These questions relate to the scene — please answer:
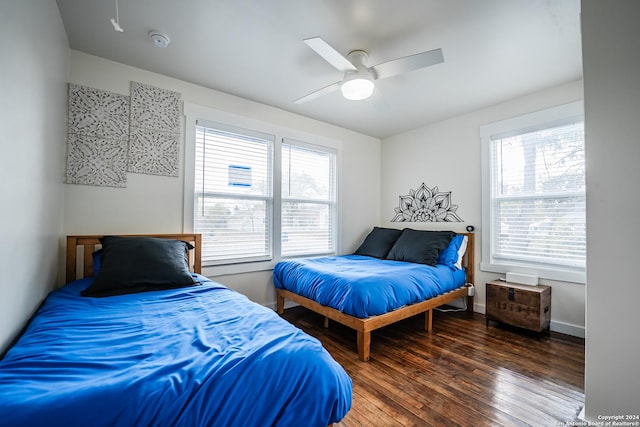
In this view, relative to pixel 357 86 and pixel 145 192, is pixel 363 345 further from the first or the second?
pixel 145 192

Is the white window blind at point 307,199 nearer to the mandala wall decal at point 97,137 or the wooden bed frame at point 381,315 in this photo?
the wooden bed frame at point 381,315

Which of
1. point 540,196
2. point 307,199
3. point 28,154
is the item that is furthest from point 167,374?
point 540,196

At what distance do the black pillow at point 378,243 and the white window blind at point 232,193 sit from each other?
4.65 ft

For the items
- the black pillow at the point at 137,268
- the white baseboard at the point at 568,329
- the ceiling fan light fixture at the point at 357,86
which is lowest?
the white baseboard at the point at 568,329

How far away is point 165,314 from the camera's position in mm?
1444

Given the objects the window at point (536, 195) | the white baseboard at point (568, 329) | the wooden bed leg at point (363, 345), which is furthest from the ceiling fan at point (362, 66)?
the white baseboard at point (568, 329)

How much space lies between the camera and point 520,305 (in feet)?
8.79

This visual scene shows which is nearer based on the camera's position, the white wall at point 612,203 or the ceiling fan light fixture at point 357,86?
the white wall at point 612,203

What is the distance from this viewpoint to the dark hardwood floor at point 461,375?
1.55 meters

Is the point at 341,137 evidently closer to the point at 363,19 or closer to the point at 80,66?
the point at 363,19

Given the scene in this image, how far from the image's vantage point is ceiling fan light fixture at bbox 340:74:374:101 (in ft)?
7.16

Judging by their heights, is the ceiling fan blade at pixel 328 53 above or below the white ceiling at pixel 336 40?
below

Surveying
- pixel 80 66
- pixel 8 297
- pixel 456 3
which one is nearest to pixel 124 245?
pixel 8 297

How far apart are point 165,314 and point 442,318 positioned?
2966 millimetres
